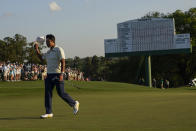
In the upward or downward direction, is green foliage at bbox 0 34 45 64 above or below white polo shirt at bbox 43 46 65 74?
above

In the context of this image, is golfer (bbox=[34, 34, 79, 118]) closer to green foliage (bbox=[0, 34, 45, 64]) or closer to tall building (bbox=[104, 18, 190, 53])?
tall building (bbox=[104, 18, 190, 53])

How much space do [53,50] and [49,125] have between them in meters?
2.35

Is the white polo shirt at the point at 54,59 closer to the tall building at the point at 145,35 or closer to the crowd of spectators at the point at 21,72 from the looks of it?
the crowd of spectators at the point at 21,72

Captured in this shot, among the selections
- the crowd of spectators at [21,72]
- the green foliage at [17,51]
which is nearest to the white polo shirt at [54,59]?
the crowd of spectators at [21,72]

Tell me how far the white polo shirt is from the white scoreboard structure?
126ft

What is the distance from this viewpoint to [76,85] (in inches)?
1221

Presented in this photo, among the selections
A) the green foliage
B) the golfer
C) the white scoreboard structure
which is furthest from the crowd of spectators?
the green foliage

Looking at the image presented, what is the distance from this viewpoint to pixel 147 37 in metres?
47.2

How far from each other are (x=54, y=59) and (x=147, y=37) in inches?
1541

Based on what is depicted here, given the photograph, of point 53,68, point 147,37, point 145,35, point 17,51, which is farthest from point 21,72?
point 17,51

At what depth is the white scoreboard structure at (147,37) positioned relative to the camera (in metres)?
46.4

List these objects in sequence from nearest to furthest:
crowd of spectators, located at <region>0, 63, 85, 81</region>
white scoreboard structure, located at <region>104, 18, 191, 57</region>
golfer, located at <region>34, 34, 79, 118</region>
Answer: golfer, located at <region>34, 34, 79, 118</region> → crowd of spectators, located at <region>0, 63, 85, 81</region> → white scoreboard structure, located at <region>104, 18, 191, 57</region>

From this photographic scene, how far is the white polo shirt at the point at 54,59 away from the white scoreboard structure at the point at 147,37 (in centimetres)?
3836

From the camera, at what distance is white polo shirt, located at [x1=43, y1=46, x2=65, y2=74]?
8.97 metres
